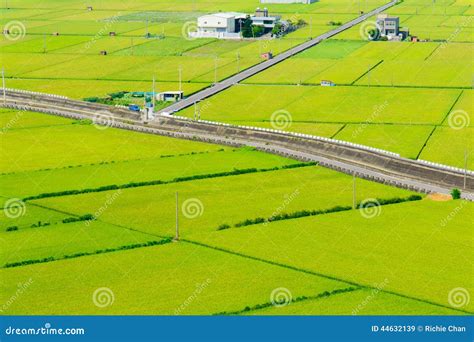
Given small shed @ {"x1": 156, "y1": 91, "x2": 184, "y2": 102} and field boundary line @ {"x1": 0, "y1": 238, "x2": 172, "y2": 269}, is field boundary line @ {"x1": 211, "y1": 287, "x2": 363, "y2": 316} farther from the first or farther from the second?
small shed @ {"x1": 156, "y1": 91, "x2": 184, "y2": 102}

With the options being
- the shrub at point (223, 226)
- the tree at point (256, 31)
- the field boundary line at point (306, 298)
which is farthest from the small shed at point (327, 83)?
the field boundary line at point (306, 298)

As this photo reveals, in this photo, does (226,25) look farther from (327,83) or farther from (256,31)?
(327,83)

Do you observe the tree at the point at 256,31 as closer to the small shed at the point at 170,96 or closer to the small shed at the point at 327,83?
the small shed at the point at 327,83

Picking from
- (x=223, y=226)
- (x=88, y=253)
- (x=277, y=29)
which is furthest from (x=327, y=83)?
(x=88, y=253)

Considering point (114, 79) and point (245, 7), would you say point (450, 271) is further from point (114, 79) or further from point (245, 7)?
point (245, 7)

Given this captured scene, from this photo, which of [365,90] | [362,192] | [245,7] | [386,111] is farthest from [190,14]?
[362,192]
